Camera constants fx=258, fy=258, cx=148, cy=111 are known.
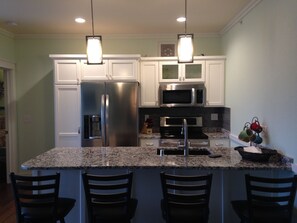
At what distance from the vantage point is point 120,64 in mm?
4180

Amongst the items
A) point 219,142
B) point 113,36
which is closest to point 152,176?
point 219,142

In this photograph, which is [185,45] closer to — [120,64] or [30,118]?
[120,64]

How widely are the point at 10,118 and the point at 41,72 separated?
99cm

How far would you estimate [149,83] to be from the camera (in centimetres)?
446

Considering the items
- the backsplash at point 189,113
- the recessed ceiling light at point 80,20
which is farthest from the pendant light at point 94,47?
the backsplash at point 189,113

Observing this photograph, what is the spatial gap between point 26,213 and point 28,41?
367 centimetres

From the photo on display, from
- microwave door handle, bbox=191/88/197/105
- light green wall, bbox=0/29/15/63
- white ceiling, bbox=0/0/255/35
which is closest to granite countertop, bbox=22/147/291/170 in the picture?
microwave door handle, bbox=191/88/197/105

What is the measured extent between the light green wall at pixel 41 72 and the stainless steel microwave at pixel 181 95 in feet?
2.45

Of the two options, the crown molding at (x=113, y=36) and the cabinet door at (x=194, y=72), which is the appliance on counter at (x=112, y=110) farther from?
the crown molding at (x=113, y=36)

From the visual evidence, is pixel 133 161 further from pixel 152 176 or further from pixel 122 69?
pixel 122 69

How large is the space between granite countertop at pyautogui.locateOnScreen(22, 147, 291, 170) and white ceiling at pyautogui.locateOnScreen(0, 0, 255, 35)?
1.80 m

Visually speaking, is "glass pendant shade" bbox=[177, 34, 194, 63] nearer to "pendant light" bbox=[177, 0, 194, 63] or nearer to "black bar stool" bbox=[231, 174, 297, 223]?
"pendant light" bbox=[177, 0, 194, 63]

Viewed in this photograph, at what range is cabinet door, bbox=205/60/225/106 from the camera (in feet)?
14.4

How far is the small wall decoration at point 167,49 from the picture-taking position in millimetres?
4676
